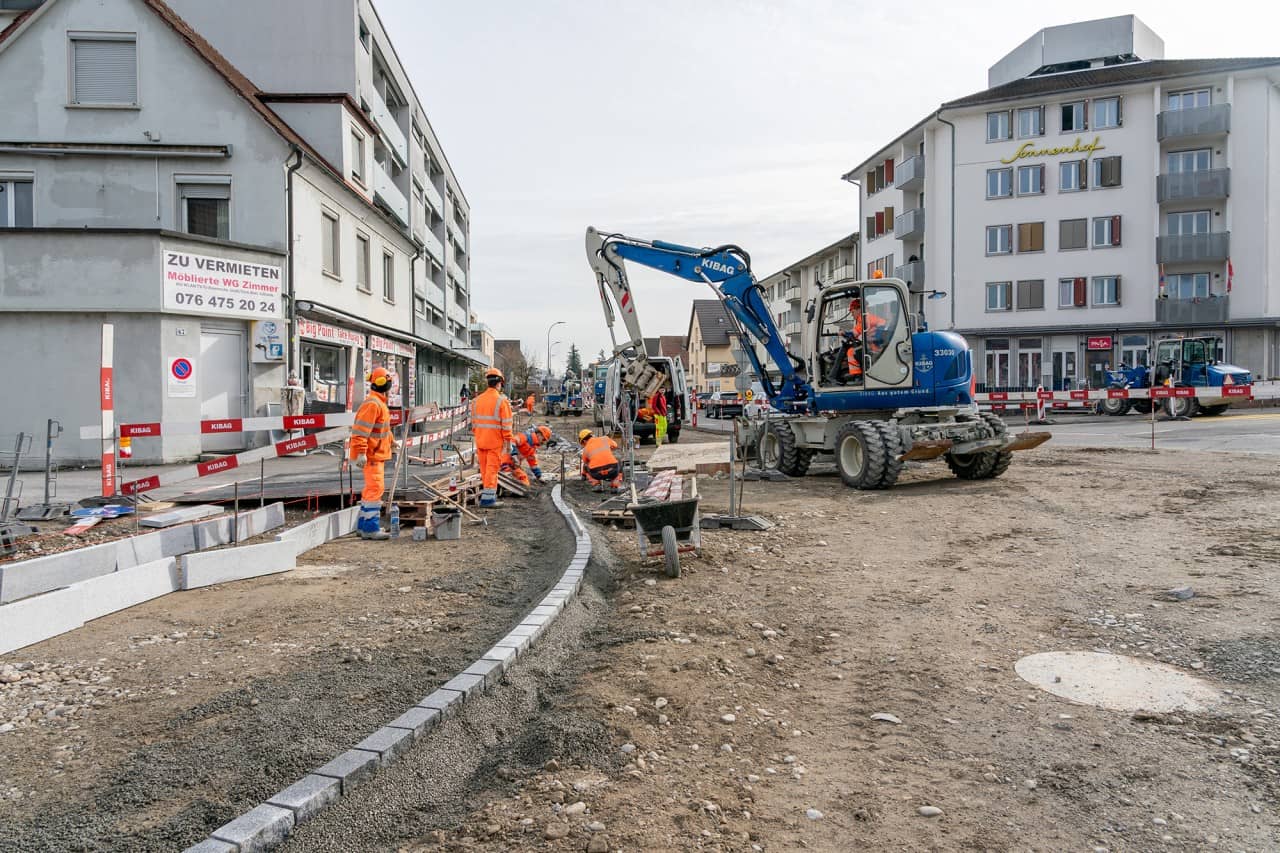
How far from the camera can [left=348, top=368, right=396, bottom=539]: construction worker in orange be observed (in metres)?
9.38

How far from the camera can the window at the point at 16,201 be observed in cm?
1889

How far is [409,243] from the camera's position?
1188 inches

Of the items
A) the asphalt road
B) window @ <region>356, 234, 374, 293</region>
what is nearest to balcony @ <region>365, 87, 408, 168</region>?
window @ <region>356, 234, 374, 293</region>

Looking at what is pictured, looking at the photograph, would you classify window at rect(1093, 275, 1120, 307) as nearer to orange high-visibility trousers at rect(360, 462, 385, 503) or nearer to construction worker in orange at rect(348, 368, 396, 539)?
construction worker in orange at rect(348, 368, 396, 539)

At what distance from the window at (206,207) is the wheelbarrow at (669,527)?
50.5 feet

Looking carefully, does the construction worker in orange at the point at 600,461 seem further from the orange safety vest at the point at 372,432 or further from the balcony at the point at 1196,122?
the balcony at the point at 1196,122

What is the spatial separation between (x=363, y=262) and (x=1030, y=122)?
3385 centimetres

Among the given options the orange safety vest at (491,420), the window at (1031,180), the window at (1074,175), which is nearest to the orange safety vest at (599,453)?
the orange safety vest at (491,420)

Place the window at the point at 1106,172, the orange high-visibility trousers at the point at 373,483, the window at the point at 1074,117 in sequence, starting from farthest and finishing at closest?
the window at the point at 1074,117
the window at the point at 1106,172
the orange high-visibility trousers at the point at 373,483

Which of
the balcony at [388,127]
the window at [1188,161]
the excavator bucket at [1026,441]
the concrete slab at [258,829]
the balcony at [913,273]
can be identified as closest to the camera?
the concrete slab at [258,829]

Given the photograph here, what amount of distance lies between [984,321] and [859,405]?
32.6 metres

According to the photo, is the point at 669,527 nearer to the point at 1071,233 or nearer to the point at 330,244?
the point at 330,244

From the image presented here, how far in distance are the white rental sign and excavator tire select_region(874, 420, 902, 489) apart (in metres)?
12.7

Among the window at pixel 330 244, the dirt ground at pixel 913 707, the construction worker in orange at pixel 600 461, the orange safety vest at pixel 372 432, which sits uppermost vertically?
the window at pixel 330 244
